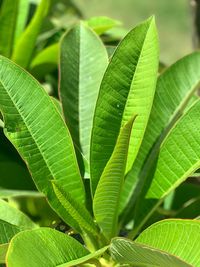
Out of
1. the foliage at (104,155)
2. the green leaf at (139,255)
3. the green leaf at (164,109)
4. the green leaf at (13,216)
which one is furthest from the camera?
the green leaf at (164,109)

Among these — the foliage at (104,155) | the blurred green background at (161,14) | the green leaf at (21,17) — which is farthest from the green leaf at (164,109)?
the blurred green background at (161,14)

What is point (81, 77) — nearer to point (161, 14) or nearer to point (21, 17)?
point (21, 17)

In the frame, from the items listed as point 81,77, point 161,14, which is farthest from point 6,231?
point 161,14

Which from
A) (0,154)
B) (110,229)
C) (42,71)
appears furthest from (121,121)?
(42,71)

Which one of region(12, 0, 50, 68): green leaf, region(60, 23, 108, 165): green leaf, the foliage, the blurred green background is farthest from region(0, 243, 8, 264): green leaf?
the blurred green background

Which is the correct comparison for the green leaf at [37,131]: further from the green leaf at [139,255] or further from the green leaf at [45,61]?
the green leaf at [45,61]

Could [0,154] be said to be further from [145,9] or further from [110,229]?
[145,9]

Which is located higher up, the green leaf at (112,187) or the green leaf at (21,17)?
the green leaf at (21,17)
